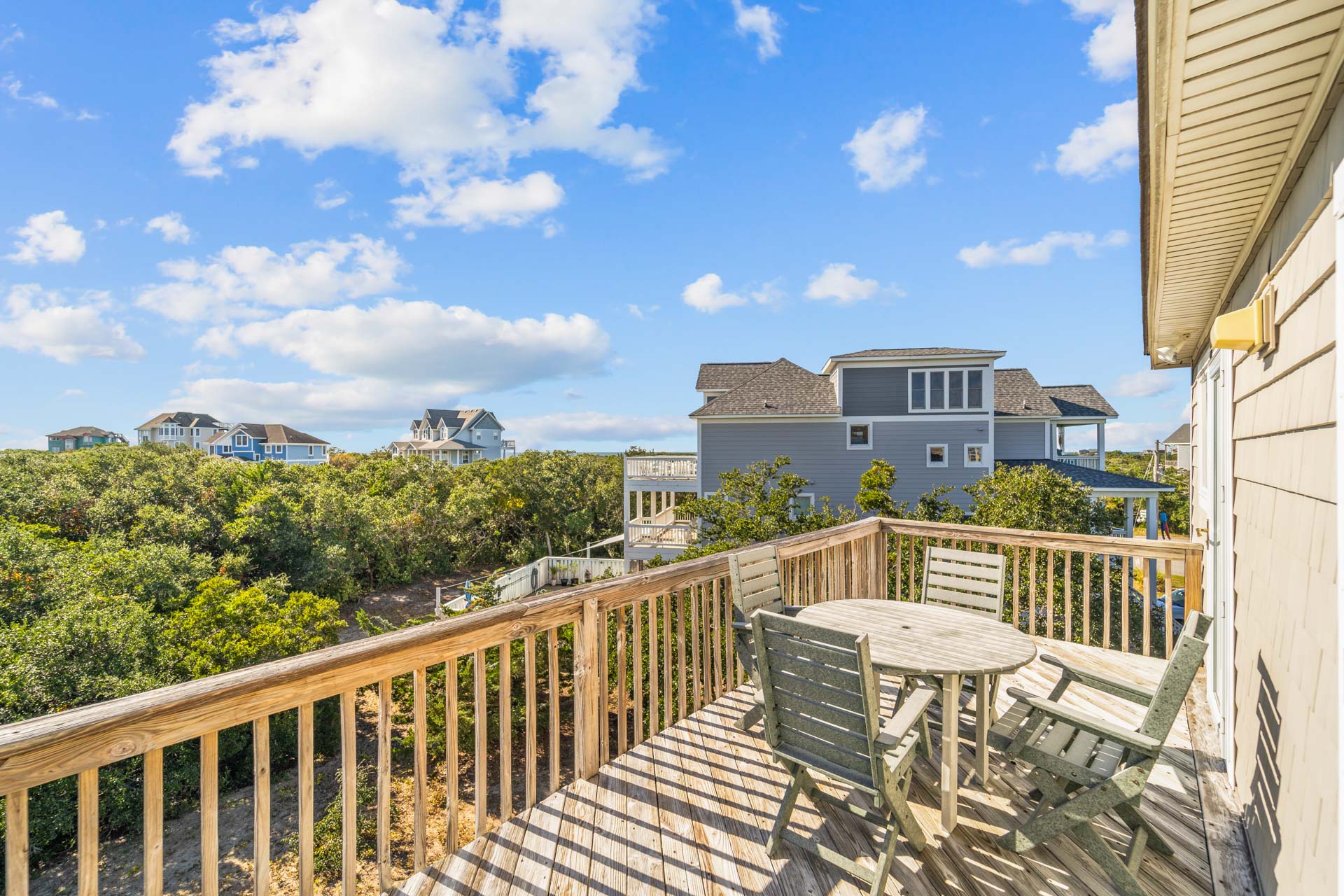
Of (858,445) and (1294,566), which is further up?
(858,445)

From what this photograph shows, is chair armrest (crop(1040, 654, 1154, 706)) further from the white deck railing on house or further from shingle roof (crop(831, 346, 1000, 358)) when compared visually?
the white deck railing on house

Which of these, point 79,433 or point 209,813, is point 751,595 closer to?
point 209,813

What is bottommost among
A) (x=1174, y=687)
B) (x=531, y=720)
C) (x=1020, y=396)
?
(x=531, y=720)

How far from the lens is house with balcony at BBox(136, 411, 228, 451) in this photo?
57.6 metres

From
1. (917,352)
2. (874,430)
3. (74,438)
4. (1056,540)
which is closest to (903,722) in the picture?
(1056,540)

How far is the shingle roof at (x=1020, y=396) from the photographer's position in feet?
57.1

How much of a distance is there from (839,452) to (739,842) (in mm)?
14997

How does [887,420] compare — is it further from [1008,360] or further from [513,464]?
[513,464]

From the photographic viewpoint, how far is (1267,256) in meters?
2.44

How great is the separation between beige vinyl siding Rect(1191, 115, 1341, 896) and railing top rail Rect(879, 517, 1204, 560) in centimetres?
190

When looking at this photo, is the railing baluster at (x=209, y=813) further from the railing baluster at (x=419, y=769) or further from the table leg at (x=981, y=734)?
the table leg at (x=981, y=734)

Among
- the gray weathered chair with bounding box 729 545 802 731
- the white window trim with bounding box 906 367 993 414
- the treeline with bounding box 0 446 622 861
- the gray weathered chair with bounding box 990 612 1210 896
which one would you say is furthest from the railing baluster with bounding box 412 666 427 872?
the white window trim with bounding box 906 367 993 414

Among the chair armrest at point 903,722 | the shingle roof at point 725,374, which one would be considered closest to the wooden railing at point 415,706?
the chair armrest at point 903,722

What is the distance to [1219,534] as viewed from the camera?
132 inches
